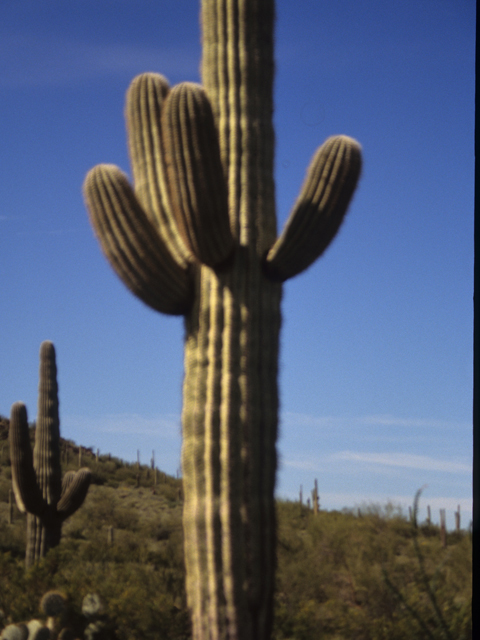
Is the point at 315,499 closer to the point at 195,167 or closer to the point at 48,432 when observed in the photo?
the point at 48,432

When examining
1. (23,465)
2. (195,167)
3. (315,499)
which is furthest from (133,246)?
(315,499)

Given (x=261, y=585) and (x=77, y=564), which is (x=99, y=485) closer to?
(x=77, y=564)

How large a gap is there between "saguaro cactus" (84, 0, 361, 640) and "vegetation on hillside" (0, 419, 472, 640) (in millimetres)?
1464

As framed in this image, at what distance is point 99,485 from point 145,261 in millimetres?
20014

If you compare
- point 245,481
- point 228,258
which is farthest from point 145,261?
point 245,481

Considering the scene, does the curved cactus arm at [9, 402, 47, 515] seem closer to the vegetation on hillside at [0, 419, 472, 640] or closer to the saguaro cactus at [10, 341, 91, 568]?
the saguaro cactus at [10, 341, 91, 568]

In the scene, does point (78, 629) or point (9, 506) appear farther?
point (9, 506)

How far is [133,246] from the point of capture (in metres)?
6.72

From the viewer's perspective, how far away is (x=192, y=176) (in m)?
6.35

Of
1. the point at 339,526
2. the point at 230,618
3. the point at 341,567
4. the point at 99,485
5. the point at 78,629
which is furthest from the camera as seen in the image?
the point at 99,485

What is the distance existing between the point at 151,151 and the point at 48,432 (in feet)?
22.8

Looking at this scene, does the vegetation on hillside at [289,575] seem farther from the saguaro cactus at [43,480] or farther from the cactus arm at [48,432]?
the cactus arm at [48,432]

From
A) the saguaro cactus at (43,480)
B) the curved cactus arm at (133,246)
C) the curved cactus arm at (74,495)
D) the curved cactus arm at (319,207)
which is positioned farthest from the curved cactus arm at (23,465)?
the curved cactus arm at (319,207)

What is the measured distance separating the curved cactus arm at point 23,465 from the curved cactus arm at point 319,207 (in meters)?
6.10
